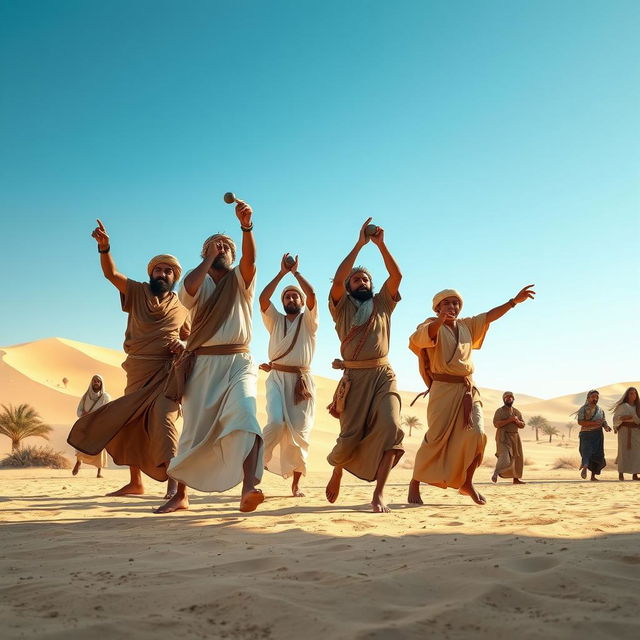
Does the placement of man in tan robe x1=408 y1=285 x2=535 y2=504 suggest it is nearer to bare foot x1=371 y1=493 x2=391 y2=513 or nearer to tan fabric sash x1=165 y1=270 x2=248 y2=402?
bare foot x1=371 y1=493 x2=391 y2=513

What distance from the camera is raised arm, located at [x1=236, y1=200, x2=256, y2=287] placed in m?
5.65

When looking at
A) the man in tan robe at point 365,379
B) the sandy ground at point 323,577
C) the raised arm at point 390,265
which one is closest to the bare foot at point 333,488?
the man in tan robe at point 365,379

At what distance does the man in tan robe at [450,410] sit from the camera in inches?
276

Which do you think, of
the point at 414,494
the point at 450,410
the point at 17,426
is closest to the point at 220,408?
the point at 414,494

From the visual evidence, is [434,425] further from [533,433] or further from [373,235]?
[533,433]

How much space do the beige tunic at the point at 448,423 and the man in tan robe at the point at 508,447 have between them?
5399 mm

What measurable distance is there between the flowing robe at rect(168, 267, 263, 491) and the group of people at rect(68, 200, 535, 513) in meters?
0.01

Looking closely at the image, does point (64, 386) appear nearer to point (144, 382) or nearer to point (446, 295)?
point (144, 382)

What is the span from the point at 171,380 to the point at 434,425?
114 inches

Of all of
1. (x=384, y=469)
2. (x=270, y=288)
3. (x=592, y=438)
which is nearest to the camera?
(x=384, y=469)

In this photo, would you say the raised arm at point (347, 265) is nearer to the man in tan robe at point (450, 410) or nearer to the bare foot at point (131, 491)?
the man in tan robe at point (450, 410)

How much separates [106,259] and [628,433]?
11.6m

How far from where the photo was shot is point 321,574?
300 cm

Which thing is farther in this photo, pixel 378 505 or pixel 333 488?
pixel 333 488
